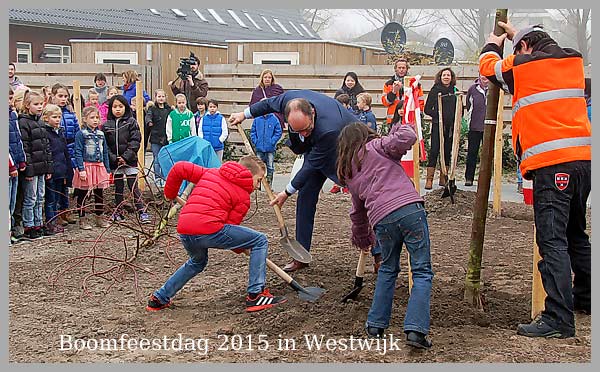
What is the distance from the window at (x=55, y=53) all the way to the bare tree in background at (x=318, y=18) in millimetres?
22837

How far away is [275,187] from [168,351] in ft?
28.3

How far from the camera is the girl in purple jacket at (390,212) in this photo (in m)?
5.36

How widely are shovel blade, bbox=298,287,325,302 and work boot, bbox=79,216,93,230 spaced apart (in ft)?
14.3

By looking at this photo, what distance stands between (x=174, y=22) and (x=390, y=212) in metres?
26.5

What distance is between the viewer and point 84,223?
10.3 meters

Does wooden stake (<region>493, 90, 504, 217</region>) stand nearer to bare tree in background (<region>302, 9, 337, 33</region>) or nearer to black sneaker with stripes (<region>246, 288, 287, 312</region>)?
black sneaker with stripes (<region>246, 288, 287, 312</region>)

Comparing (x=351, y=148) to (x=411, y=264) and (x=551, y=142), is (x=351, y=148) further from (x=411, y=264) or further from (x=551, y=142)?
(x=551, y=142)

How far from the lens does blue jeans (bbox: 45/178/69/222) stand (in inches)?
393

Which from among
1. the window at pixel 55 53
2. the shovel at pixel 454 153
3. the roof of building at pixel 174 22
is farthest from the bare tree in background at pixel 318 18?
the shovel at pixel 454 153

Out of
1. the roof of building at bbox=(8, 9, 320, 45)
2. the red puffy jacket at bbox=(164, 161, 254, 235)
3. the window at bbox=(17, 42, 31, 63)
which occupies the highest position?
the roof of building at bbox=(8, 9, 320, 45)

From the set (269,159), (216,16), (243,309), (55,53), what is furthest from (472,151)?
(216,16)

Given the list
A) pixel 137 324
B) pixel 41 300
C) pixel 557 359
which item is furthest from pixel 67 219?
pixel 557 359

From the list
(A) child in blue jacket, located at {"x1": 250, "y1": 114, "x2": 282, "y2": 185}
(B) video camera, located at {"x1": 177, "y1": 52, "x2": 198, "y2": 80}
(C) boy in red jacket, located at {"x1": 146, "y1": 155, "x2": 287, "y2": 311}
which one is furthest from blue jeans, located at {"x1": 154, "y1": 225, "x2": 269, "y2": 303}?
(B) video camera, located at {"x1": 177, "y1": 52, "x2": 198, "y2": 80}

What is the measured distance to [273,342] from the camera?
5.50 meters
